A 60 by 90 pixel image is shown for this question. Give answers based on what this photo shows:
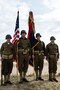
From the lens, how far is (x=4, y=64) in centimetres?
1727

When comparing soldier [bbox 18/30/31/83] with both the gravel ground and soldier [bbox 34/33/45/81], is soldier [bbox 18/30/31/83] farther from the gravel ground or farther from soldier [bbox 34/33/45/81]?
soldier [bbox 34/33/45/81]

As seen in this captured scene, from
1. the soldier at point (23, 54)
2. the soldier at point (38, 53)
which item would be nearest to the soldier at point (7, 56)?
the soldier at point (23, 54)

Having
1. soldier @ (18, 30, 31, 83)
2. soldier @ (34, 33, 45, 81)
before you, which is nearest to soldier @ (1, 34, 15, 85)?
soldier @ (18, 30, 31, 83)

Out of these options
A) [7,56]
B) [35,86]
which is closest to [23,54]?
[7,56]

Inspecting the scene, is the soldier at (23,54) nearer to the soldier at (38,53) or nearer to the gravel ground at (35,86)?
the gravel ground at (35,86)

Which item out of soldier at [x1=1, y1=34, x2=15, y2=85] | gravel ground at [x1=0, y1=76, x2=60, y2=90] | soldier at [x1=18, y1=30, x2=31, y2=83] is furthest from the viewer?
soldier at [x1=18, y1=30, x2=31, y2=83]

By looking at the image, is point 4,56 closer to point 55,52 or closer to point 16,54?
point 16,54

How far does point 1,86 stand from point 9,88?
439 millimetres

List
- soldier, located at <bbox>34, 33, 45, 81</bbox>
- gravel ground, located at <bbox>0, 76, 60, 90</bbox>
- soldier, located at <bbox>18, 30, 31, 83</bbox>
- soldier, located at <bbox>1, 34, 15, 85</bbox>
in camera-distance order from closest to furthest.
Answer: gravel ground, located at <bbox>0, 76, 60, 90</bbox> → soldier, located at <bbox>1, 34, 15, 85</bbox> → soldier, located at <bbox>18, 30, 31, 83</bbox> → soldier, located at <bbox>34, 33, 45, 81</bbox>

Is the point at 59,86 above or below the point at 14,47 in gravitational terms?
below

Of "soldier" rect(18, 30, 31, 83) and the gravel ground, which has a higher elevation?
"soldier" rect(18, 30, 31, 83)

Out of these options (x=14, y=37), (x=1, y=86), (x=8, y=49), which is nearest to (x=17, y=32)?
(x=14, y=37)

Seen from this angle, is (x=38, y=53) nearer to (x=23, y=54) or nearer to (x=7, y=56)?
(x=23, y=54)

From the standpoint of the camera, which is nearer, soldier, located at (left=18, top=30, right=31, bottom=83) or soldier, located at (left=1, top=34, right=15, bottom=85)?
soldier, located at (left=1, top=34, right=15, bottom=85)
